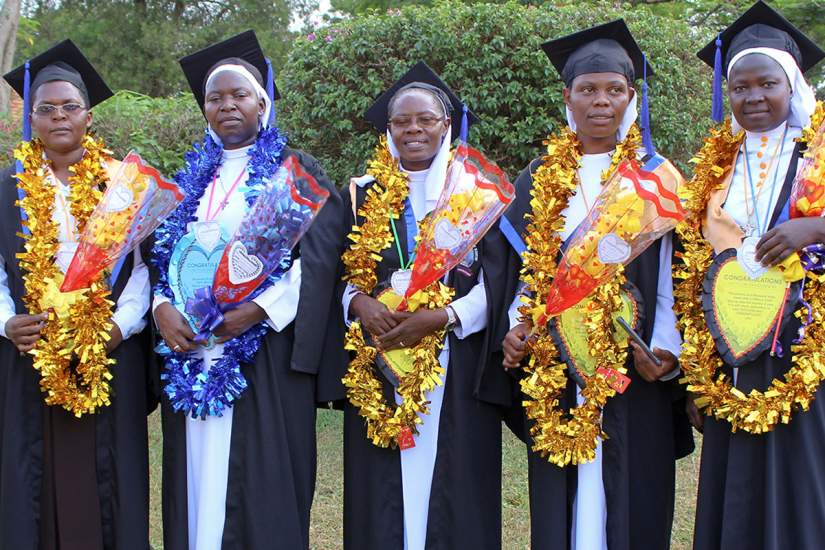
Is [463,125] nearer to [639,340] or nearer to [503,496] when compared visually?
[639,340]

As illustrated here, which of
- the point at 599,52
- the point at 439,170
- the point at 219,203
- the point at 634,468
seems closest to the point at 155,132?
the point at 219,203

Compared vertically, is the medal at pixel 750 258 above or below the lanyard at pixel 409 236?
below

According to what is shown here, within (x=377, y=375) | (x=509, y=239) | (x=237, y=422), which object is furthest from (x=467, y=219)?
(x=237, y=422)

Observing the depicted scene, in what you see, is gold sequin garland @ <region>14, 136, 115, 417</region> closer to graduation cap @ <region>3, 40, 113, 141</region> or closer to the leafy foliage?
graduation cap @ <region>3, 40, 113, 141</region>

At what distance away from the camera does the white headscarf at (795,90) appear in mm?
3734

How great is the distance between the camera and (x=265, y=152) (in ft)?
14.2

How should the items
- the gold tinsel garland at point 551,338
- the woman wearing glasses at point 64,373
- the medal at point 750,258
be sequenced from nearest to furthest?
the medal at point 750,258
the gold tinsel garland at point 551,338
the woman wearing glasses at point 64,373

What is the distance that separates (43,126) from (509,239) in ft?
7.76

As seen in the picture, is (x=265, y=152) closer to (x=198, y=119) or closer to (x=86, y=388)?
(x=86, y=388)

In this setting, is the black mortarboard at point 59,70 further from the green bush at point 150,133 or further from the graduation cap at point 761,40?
the green bush at point 150,133

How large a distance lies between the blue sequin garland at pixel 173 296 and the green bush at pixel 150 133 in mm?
4712

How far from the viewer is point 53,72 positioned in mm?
4391

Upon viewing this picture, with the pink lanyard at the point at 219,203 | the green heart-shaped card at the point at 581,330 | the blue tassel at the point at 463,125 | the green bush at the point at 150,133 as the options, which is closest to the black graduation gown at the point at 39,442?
the pink lanyard at the point at 219,203

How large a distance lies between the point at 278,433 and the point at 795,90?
282 cm
